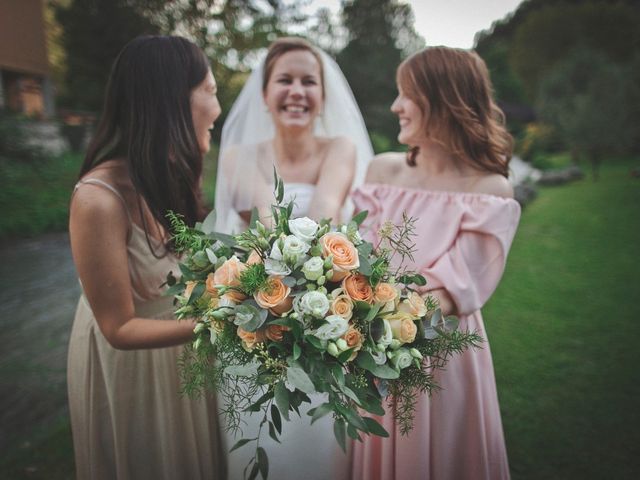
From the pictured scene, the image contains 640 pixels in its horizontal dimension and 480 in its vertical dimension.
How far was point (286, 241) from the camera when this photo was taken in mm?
1211

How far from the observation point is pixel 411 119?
83.8 inches

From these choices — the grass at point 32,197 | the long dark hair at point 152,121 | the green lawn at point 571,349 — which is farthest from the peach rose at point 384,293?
the grass at point 32,197

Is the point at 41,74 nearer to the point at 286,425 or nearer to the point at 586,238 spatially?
the point at 286,425

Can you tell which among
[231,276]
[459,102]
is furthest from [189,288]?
[459,102]

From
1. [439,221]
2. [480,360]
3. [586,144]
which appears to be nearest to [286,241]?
[439,221]

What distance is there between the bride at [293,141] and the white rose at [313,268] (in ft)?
3.77

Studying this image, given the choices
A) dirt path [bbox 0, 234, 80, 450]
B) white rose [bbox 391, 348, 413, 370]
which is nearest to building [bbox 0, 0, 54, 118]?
dirt path [bbox 0, 234, 80, 450]

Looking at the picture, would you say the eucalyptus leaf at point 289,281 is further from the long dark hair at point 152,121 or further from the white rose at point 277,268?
the long dark hair at point 152,121

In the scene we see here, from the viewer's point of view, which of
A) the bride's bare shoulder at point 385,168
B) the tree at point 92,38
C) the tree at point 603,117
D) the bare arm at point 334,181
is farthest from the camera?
the tree at point 603,117

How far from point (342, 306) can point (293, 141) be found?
A: 182cm

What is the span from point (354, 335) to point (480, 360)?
3.72 ft

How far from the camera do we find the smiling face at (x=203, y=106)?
72.5 inches

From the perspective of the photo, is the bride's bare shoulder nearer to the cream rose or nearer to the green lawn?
the cream rose

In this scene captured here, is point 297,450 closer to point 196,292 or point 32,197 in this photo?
point 196,292
